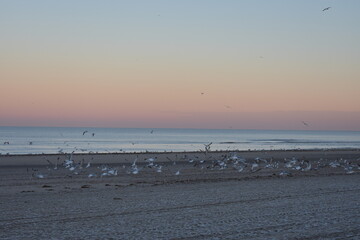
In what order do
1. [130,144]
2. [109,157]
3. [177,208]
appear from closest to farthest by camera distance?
[177,208]
[109,157]
[130,144]

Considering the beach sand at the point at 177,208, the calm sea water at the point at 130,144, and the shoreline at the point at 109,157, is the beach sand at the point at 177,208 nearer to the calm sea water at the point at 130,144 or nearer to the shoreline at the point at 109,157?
the shoreline at the point at 109,157

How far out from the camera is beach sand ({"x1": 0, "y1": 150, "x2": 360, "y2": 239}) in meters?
11.8

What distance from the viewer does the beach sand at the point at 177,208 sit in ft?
38.8

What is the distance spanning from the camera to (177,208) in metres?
15.4

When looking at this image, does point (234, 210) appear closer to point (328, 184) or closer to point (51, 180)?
point (328, 184)

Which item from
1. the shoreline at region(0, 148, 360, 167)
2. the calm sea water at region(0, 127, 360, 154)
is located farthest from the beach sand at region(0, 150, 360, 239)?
the calm sea water at region(0, 127, 360, 154)

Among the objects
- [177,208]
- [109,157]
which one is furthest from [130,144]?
[177,208]

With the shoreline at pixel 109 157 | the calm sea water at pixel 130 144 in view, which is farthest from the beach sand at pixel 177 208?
the calm sea water at pixel 130 144

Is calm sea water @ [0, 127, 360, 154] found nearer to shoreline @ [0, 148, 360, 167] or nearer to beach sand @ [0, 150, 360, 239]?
shoreline @ [0, 148, 360, 167]

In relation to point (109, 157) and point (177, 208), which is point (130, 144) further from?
point (177, 208)

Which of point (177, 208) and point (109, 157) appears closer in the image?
point (177, 208)

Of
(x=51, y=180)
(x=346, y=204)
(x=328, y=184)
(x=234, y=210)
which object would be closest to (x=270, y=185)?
(x=328, y=184)

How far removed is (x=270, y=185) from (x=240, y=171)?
880 cm

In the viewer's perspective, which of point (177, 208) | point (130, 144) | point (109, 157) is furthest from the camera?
point (130, 144)
